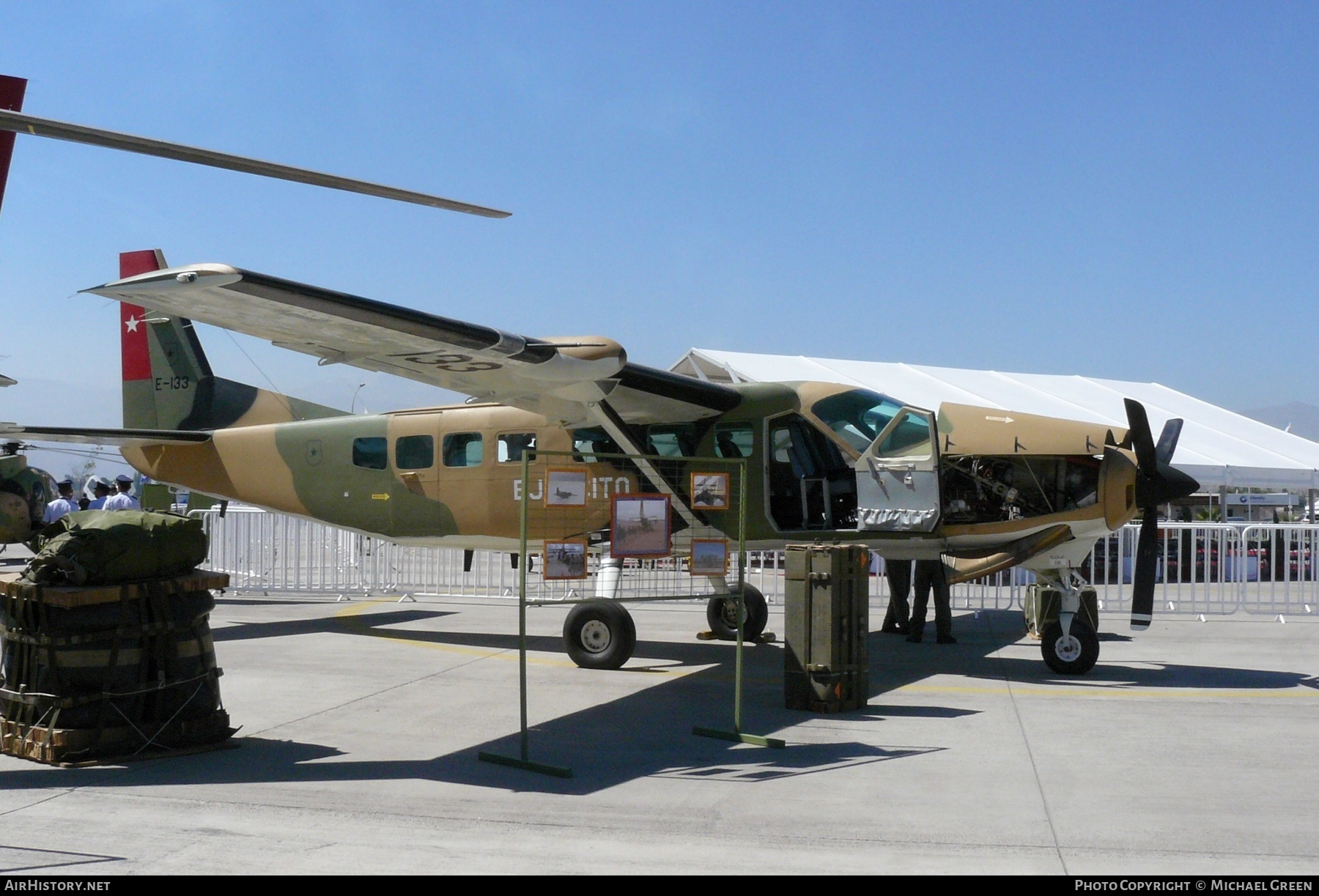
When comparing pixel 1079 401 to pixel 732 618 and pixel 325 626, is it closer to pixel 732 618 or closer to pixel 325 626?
pixel 732 618

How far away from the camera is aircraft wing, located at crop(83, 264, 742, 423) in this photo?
6.63m

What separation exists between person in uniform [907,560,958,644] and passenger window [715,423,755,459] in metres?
3.38

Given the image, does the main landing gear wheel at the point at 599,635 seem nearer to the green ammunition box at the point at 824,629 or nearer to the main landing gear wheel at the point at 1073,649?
the green ammunition box at the point at 824,629

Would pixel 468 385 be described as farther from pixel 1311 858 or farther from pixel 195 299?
pixel 1311 858

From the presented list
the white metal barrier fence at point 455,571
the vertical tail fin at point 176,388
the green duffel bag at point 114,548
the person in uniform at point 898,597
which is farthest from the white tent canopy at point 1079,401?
the green duffel bag at point 114,548

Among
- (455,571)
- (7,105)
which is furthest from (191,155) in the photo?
(455,571)

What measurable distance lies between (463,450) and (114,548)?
19.8 feet

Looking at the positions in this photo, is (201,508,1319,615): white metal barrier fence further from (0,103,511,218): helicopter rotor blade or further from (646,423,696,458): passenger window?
(0,103,511,218): helicopter rotor blade

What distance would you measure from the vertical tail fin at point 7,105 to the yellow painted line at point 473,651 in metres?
6.67

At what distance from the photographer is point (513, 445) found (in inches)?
495

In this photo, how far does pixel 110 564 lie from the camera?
273 inches

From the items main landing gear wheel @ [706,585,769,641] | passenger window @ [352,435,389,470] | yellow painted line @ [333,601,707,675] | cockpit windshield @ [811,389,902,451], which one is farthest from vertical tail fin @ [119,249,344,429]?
cockpit windshield @ [811,389,902,451]

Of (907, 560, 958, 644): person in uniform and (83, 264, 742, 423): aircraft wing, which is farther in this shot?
(907, 560, 958, 644): person in uniform

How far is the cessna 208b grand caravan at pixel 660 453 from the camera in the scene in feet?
30.2
